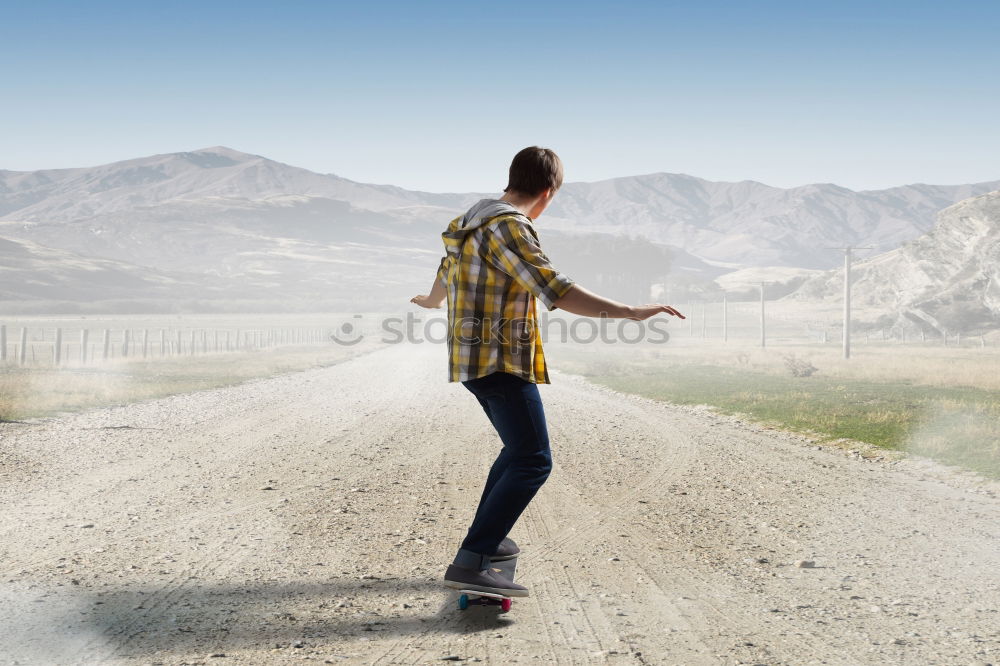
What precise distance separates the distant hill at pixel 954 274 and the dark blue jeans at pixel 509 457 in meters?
77.8

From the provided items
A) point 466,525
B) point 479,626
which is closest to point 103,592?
point 479,626

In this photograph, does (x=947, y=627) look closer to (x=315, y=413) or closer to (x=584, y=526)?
(x=584, y=526)

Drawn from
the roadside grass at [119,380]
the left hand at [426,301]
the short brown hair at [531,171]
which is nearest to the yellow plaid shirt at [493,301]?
the short brown hair at [531,171]

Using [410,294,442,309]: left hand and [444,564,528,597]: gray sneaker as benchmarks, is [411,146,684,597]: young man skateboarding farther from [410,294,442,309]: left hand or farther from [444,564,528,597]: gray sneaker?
[410,294,442,309]: left hand

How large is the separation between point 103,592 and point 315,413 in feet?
35.7

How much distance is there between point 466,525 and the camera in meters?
6.51

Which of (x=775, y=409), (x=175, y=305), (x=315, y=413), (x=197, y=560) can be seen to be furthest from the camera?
(x=175, y=305)

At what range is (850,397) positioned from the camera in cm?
2045

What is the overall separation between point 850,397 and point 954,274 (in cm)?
6738

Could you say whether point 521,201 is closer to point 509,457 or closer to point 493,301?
point 493,301

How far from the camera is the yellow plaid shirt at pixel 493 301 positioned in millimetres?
3867

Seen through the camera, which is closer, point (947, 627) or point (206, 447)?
point (947, 627)

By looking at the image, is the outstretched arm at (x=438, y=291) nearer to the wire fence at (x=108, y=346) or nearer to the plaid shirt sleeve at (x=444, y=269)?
the plaid shirt sleeve at (x=444, y=269)

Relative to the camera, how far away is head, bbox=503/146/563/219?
13.7 feet
